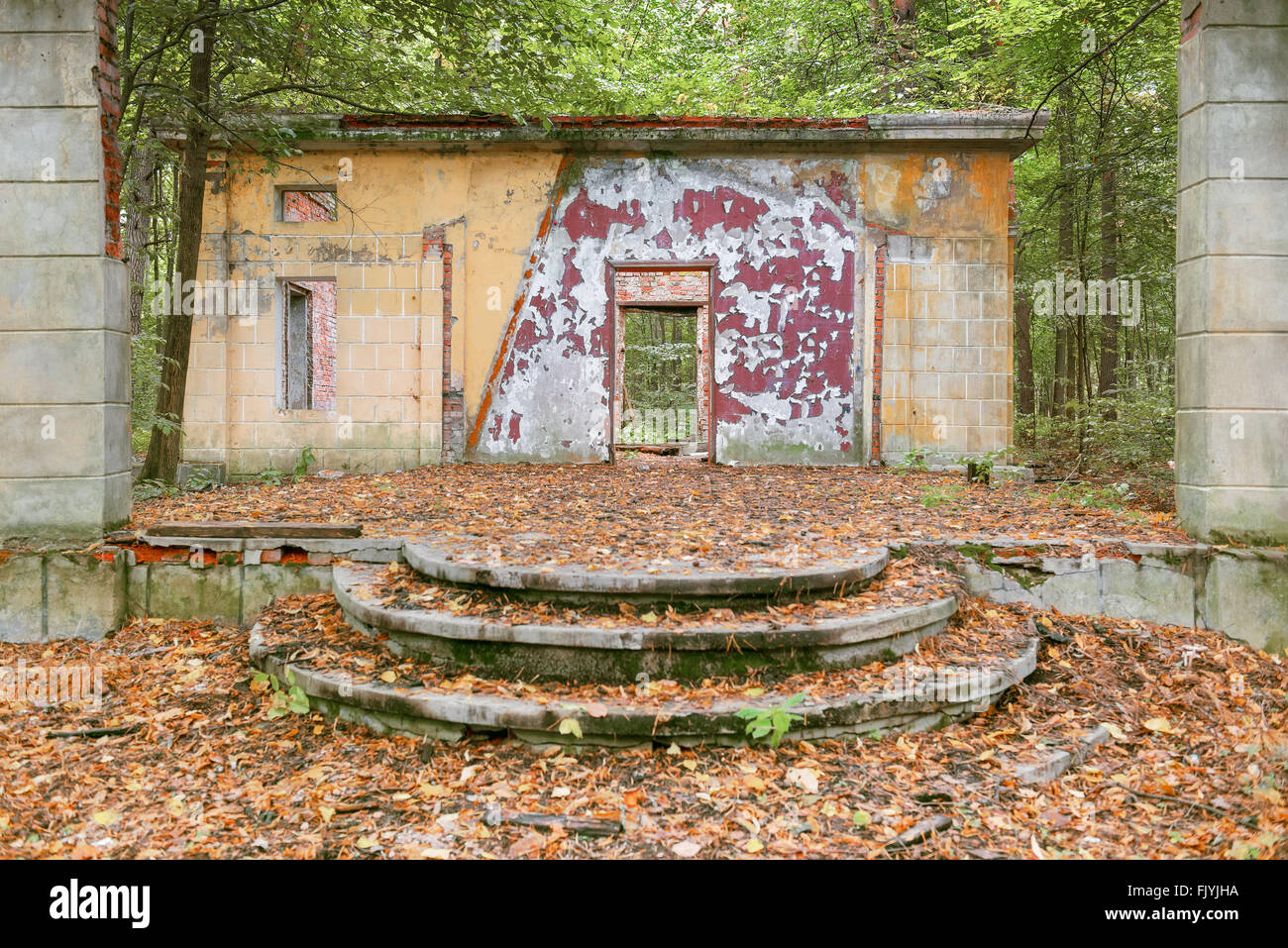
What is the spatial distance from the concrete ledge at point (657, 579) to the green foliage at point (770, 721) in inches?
26.6

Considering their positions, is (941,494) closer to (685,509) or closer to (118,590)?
(685,509)

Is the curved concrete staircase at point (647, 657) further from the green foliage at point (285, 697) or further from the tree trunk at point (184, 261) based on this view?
the tree trunk at point (184, 261)

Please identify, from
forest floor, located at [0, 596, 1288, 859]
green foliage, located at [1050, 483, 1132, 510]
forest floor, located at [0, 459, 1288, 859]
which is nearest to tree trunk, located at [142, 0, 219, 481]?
forest floor, located at [0, 459, 1288, 859]

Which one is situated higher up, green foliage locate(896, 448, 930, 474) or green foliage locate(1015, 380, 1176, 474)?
green foliage locate(1015, 380, 1176, 474)

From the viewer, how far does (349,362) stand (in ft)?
30.8

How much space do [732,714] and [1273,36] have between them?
4834mm

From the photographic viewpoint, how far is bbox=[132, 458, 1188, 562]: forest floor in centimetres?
471

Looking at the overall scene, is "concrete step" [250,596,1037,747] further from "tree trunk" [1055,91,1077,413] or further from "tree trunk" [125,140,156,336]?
"tree trunk" [125,140,156,336]

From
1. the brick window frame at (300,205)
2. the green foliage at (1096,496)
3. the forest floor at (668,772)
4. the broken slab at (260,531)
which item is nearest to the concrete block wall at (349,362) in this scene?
the brick window frame at (300,205)

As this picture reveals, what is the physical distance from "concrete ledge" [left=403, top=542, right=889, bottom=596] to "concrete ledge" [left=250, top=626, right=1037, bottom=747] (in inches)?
23.5

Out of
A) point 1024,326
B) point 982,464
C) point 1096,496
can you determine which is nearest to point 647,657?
point 1096,496

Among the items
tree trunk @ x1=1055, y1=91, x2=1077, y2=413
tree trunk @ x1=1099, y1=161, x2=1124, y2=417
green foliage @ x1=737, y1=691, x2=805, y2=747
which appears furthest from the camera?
tree trunk @ x1=1055, y1=91, x2=1077, y2=413

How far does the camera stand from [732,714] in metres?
3.04

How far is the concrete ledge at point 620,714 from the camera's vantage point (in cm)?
304
